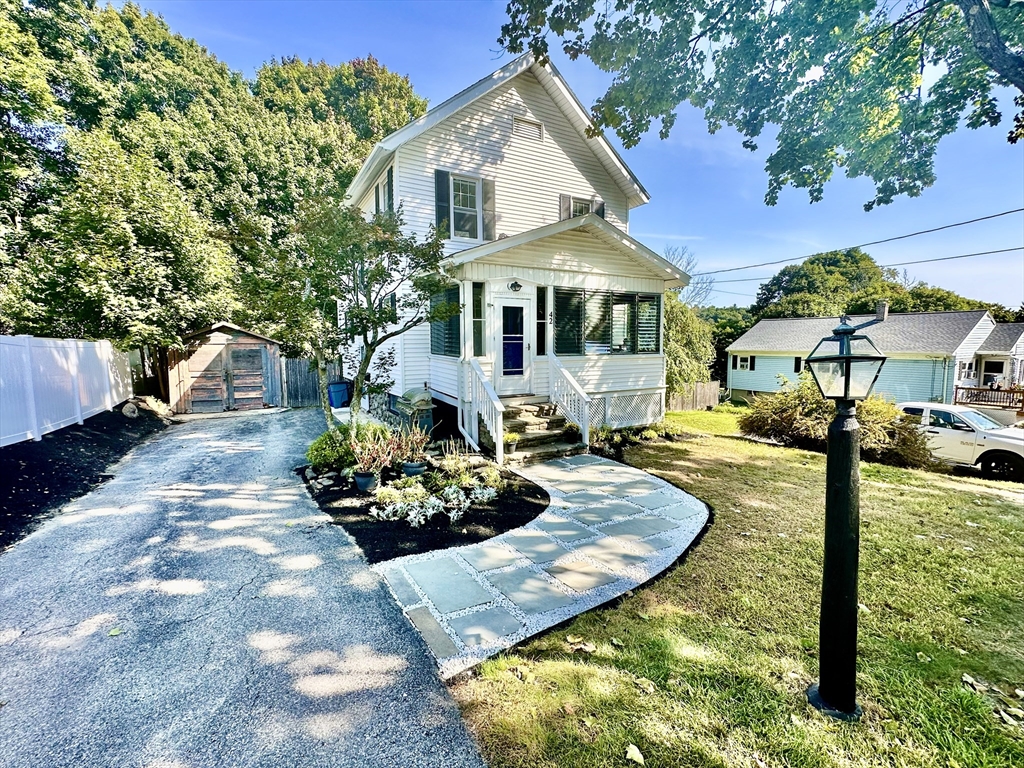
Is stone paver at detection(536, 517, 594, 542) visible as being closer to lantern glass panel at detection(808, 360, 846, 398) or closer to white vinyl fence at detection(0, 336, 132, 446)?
lantern glass panel at detection(808, 360, 846, 398)

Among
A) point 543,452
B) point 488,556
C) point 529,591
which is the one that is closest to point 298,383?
point 543,452

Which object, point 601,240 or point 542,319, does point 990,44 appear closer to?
point 601,240

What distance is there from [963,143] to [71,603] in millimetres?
14483

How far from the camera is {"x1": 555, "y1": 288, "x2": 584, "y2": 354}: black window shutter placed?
30.9 ft

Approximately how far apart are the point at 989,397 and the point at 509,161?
956 inches

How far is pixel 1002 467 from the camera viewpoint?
28.7 feet

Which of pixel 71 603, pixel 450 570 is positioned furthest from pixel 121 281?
pixel 450 570

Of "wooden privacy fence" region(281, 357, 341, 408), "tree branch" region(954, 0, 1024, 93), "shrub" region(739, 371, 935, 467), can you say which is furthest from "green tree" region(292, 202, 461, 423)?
"shrub" region(739, 371, 935, 467)

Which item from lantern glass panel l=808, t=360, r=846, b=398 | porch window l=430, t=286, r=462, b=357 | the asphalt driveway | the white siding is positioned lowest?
the asphalt driveway

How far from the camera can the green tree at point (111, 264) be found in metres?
10.2

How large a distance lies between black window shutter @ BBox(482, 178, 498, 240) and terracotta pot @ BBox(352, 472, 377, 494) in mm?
6957

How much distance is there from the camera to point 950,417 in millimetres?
9445

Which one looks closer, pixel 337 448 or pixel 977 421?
pixel 337 448

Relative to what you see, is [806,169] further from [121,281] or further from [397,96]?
[397,96]
